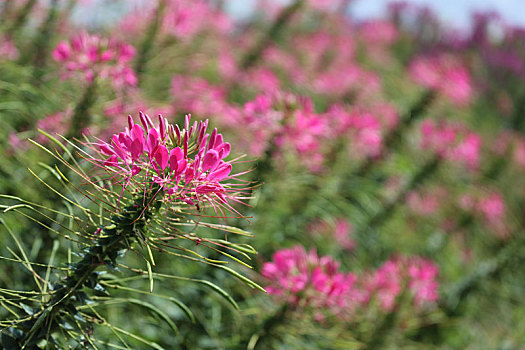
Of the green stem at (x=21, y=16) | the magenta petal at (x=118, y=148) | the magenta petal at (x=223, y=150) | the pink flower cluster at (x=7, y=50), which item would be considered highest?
the green stem at (x=21, y=16)

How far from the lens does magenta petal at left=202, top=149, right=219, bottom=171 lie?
81 centimetres

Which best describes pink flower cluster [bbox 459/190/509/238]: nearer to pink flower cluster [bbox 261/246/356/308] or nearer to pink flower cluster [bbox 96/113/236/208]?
pink flower cluster [bbox 261/246/356/308]

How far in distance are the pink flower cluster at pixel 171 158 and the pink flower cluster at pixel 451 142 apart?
2.42 metres

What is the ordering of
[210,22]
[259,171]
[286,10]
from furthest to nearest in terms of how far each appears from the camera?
[210,22], [286,10], [259,171]

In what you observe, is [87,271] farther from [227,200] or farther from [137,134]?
[227,200]

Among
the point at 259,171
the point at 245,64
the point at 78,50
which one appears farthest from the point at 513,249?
the point at 78,50

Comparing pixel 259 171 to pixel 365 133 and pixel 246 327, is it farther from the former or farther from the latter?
pixel 365 133

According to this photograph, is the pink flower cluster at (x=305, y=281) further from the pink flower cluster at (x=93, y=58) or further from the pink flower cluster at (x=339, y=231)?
the pink flower cluster at (x=339, y=231)

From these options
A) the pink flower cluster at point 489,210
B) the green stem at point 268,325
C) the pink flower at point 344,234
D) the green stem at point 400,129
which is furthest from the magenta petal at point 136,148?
the pink flower cluster at point 489,210

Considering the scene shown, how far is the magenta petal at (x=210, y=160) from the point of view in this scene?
813 mm

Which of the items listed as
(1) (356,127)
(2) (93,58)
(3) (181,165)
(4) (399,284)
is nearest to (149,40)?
(2) (93,58)

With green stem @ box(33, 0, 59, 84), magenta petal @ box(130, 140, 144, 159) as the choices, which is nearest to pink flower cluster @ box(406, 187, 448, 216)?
green stem @ box(33, 0, 59, 84)

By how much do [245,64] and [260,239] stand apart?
1667mm

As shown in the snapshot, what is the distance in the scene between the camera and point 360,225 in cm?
303
